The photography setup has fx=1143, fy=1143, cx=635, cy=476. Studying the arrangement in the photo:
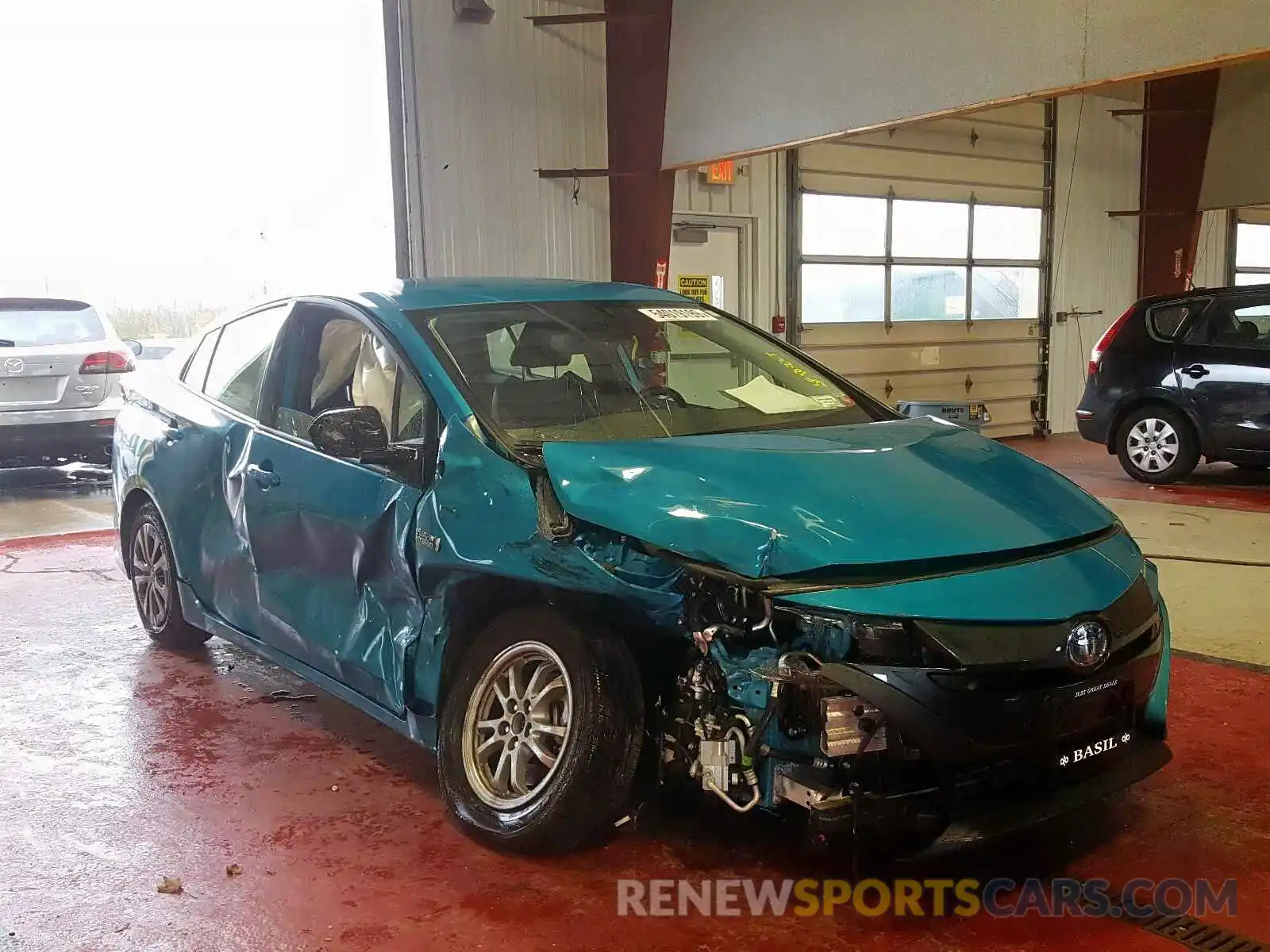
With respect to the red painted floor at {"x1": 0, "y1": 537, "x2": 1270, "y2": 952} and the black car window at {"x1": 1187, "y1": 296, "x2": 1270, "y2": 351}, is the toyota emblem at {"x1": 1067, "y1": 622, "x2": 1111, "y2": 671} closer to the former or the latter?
the red painted floor at {"x1": 0, "y1": 537, "x2": 1270, "y2": 952}

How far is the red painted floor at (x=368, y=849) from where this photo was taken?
7.96 ft

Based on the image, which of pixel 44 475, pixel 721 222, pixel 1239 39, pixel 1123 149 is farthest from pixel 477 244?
pixel 1123 149

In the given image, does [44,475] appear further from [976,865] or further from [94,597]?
[976,865]

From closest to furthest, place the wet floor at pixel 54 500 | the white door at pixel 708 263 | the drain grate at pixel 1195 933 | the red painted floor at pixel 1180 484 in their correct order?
the drain grate at pixel 1195 933
the wet floor at pixel 54 500
the red painted floor at pixel 1180 484
the white door at pixel 708 263

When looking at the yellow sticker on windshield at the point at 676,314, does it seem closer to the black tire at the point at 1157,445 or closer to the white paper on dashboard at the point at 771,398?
the white paper on dashboard at the point at 771,398

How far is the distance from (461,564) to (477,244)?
6794 millimetres

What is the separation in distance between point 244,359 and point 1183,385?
7.02 metres

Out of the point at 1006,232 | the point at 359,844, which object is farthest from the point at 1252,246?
the point at 359,844

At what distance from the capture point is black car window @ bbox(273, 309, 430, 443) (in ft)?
10.8

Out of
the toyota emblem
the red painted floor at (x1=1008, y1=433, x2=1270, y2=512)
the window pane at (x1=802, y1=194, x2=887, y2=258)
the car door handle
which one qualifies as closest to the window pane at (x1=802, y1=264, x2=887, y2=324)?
the window pane at (x1=802, y1=194, x2=887, y2=258)

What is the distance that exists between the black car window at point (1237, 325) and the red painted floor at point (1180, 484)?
1076 millimetres

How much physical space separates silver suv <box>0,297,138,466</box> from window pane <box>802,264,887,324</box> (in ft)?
20.0

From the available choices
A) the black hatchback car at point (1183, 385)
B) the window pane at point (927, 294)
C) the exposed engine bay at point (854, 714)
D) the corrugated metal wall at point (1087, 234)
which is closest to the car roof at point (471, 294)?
the exposed engine bay at point (854, 714)

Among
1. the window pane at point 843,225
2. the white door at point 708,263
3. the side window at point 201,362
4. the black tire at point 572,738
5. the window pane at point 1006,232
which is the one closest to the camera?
the black tire at point 572,738
